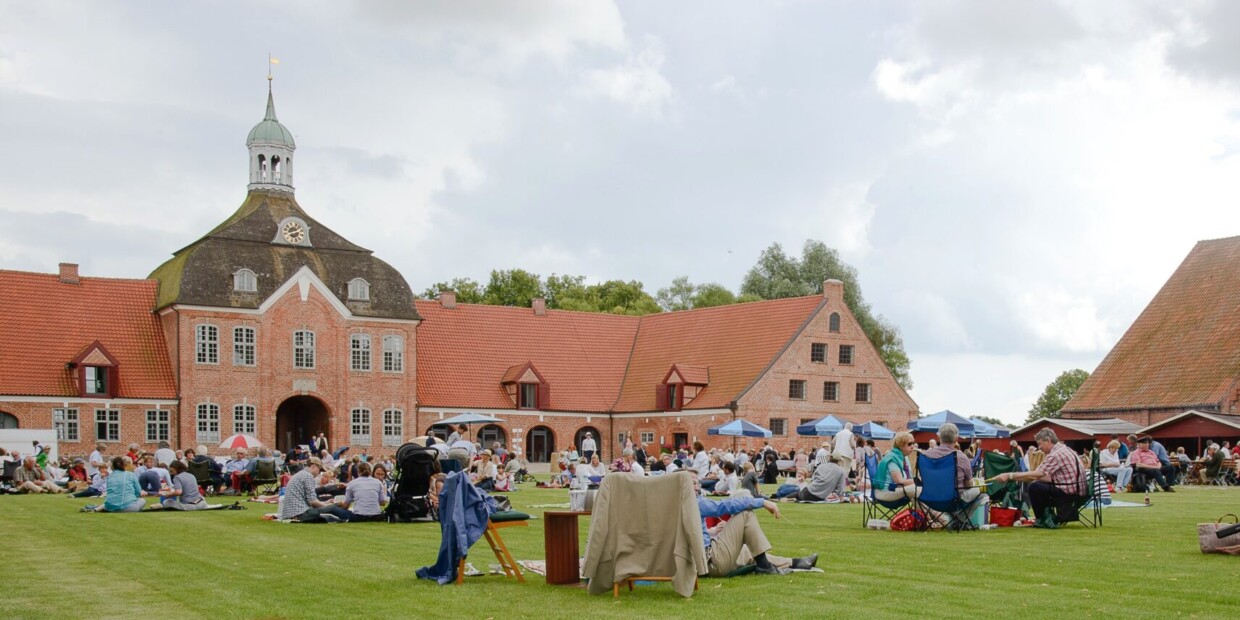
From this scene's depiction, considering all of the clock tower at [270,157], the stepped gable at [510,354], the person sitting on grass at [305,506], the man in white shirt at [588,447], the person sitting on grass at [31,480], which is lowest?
the man in white shirt at [588,447]

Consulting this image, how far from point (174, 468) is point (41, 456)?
9.58 metres

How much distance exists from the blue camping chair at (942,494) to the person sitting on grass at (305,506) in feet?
29.2

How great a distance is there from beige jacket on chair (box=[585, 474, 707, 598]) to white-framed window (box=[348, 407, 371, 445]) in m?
41.9

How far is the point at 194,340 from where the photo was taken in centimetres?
4847

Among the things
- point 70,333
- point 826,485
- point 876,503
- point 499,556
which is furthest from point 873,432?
point 499,556

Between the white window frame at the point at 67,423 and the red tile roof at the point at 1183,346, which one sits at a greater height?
the red tile roof at the point at 1183,346

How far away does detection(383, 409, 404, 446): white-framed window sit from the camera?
2058 inches

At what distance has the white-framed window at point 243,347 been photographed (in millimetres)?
49344

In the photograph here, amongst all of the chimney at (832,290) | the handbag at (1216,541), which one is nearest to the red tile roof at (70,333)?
the chimney at (832,290)

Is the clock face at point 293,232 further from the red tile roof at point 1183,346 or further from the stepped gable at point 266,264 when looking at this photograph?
the red tile roof at point 1183,346

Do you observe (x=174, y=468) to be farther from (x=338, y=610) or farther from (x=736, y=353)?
(x=736, y=353)

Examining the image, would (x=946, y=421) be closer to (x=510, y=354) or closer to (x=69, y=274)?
(x=510, y=354)

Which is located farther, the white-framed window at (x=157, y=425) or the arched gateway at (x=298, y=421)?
the arched gateway at (x=298, y=421)

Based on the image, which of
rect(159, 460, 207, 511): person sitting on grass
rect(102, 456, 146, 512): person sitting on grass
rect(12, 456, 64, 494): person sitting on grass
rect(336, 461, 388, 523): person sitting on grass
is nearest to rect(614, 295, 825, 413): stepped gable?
rect(12, 456, 64, 494): person sitting on grass
